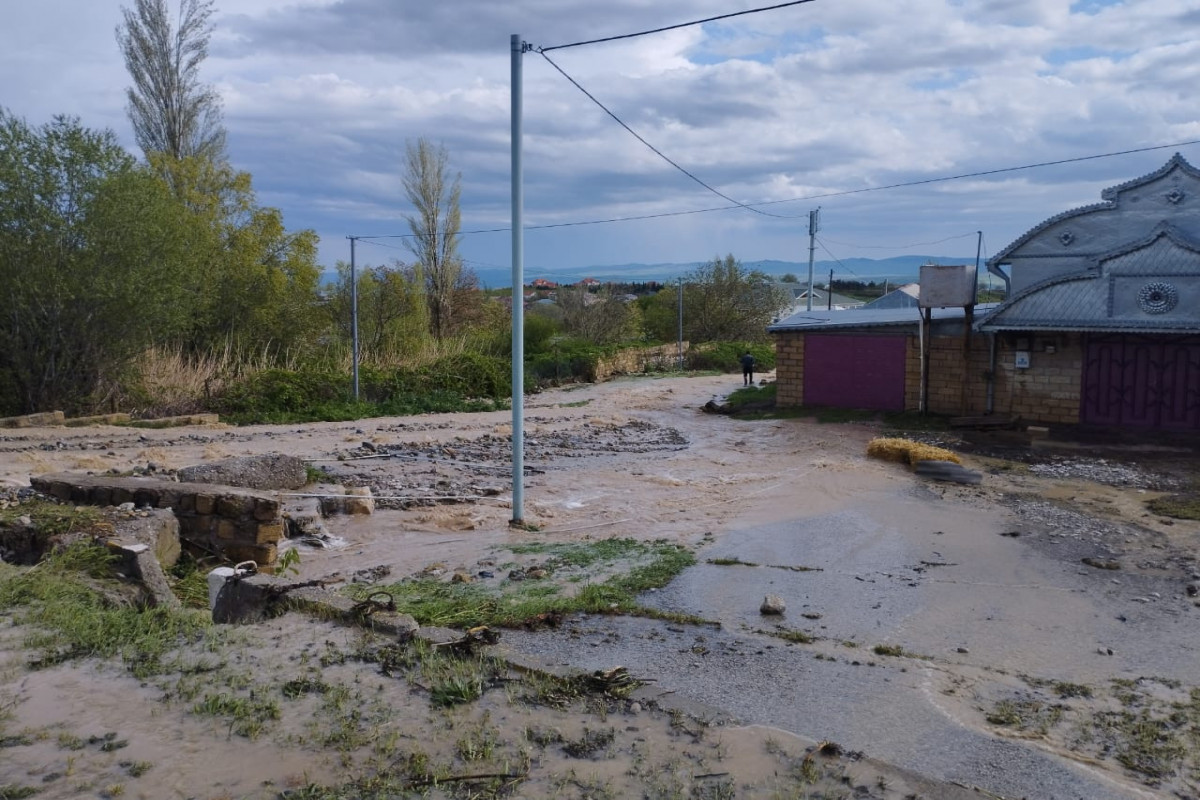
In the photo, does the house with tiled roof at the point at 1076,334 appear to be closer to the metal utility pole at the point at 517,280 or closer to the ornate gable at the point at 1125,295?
the ornate gable at the point at 1125,295

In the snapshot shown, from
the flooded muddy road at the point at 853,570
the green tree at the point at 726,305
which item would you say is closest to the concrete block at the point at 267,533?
the flooded muddy road at the point at 853,570

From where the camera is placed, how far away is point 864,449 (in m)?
18.4

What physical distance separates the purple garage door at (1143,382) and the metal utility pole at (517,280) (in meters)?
14.5

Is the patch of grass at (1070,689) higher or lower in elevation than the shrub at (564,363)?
lower

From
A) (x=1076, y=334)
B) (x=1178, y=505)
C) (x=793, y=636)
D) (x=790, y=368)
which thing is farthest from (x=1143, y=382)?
(x=793, y=636)

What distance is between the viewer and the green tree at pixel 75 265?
18828mm

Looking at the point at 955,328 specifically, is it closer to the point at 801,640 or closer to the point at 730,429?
the point at 730,429

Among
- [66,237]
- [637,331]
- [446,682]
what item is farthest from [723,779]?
[637,331]

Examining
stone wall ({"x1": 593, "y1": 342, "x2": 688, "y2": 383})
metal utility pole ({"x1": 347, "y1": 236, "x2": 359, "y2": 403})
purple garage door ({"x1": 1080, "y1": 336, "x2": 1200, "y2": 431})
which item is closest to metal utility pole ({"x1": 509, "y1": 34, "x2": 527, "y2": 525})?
metal utility pole ({"x1": 347, "y1": 236, "x2": 359, "y2": 403})

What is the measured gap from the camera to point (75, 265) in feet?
63.2

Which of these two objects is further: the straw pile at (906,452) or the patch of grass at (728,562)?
the straw pile at (906,452)

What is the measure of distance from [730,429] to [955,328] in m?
5.59

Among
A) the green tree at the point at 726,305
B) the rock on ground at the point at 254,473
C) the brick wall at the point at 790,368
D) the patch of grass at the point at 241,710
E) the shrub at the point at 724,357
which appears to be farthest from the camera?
the green tree at the point at 726,305

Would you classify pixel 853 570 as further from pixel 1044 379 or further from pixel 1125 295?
pixel 1044 379
